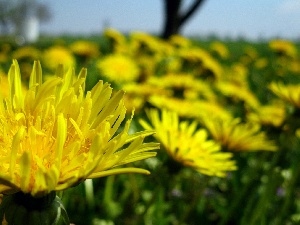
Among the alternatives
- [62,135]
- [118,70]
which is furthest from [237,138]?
[118,70]

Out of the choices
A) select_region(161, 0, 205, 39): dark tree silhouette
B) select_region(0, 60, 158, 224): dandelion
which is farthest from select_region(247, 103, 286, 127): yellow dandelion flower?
select_region(161, 0, 205, 39): dark tree silhouette

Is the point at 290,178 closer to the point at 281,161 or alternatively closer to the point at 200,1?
the point at 281,161

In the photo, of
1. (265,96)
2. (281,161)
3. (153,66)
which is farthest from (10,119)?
(265,96)

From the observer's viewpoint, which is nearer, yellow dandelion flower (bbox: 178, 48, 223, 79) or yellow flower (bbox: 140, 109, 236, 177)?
yellow flower (bbox: 140, 109, 236, 177)

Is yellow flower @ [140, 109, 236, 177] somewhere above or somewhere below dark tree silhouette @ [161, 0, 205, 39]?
above

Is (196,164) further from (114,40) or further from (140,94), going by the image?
(114,40)

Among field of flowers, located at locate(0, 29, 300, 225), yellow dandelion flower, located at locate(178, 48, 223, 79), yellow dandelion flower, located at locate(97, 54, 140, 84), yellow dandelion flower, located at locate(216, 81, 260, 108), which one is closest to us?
field of flowers, located at locate(0, 29, 300, 225)

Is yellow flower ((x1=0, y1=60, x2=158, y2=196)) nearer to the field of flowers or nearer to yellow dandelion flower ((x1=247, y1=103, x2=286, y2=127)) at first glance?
the field of flowers

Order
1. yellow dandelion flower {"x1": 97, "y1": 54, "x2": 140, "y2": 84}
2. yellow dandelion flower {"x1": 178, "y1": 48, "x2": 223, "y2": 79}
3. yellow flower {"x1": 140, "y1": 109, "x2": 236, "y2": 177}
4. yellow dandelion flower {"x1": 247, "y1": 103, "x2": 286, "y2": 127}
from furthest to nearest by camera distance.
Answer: yellow dandelion flower {"x1": 178, "y1": 48, "x2": 223, "y2": 79} < yellow dandelion flower {"x1": 97, "y1": 54, "x2": 140, "y2": 84} < yellow dandelion flower {"x1": 247, "y1": 103, "x2": 286, "y2": 127} < yellow flower {"x1": 140, "y1": 109, "x2": 236, "y2": 177}

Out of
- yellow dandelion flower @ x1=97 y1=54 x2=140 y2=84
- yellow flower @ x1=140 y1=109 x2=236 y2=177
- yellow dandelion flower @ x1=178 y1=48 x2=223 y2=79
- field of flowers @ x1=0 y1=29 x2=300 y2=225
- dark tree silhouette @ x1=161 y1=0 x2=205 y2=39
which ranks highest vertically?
yellow flower @ x1=140 y1=109 x2=236 y2=177
